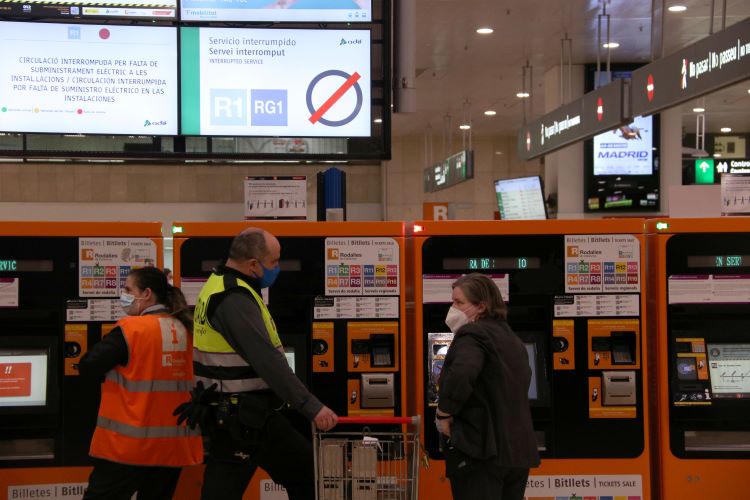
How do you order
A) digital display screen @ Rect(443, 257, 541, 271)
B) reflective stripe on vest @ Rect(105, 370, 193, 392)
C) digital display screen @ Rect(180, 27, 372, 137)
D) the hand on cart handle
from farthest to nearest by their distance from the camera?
digital display screen @ Rect(443, 257, 541, 271), digital display screen @ Rect(180, 27, 372, 137), reflective stripe on vest @ Rect(105, 370, 193, 392), the hand on cart handle

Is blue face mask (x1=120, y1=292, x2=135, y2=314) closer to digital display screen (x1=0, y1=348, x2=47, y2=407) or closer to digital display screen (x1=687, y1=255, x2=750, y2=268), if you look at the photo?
digital display screen (x1=0, y1=348, x2=47, y2=407)

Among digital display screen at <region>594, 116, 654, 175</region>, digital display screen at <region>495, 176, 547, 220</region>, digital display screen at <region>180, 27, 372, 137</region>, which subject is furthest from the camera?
digital display screen at <region>594, 116, 654, 175</region>

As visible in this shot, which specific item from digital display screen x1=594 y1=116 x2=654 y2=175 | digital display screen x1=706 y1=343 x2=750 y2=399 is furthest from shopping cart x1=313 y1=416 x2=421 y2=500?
digital display screen x1=594 y1=116 x2=654 y2=175

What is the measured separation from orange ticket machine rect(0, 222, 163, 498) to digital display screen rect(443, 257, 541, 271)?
154 centimetres

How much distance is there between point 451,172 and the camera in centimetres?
1567

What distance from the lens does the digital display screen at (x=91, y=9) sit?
179 inches

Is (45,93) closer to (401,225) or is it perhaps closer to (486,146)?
(401,225)

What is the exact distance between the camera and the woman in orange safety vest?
13.1 feet

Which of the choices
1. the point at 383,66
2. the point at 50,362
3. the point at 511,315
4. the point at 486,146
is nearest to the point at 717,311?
the point at 511,315

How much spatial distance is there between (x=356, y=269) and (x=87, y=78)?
165 centimetres

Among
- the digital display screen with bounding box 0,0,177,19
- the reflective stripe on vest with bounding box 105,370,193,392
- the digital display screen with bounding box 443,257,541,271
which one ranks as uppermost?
the digital display screen with bounding box 0,0,177,19

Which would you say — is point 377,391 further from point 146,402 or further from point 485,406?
point 146,402

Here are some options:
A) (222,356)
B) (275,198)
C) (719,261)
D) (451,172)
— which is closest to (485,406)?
(222,356)

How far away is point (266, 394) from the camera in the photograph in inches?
153
